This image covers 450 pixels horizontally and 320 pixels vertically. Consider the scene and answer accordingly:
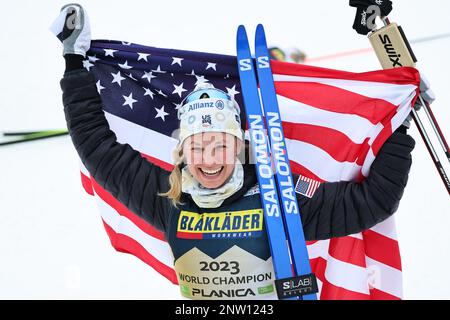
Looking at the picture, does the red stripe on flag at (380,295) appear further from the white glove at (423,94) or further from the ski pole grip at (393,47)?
the ski pole grip at (393,47)

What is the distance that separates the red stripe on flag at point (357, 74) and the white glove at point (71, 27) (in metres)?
0.65

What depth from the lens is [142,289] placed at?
2646 millimetres

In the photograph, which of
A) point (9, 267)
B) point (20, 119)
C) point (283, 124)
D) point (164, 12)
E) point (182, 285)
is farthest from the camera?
point (164, 12)

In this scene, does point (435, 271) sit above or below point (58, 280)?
below

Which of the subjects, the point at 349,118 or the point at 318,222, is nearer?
the point at 318,222

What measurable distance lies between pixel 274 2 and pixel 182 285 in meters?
2.98

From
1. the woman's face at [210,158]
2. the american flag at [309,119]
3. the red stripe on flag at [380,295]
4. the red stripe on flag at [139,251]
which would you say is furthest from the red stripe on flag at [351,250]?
the red stripe on flag at [139,251]

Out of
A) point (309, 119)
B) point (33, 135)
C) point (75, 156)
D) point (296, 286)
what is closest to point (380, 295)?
point (296, 286)

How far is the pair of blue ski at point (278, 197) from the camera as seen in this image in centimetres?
176

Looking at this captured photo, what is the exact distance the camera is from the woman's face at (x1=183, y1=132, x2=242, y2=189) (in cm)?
173

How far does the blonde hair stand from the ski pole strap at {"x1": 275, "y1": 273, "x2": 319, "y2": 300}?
391mm
